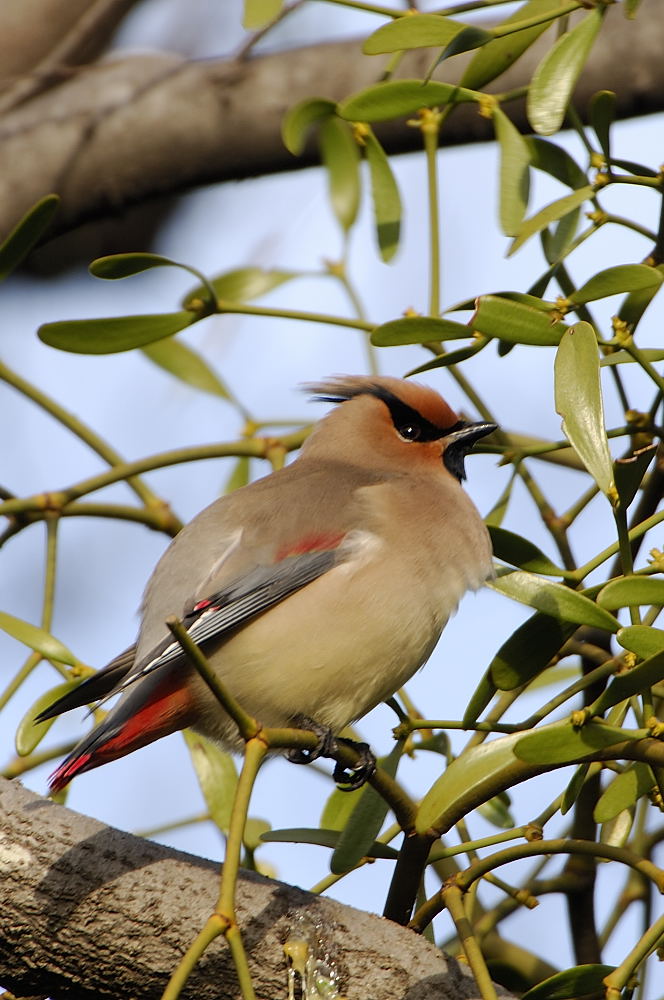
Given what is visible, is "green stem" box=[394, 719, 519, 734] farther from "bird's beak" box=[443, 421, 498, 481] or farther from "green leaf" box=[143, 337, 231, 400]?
"green leaf" box=[143, 337, 231, 400]

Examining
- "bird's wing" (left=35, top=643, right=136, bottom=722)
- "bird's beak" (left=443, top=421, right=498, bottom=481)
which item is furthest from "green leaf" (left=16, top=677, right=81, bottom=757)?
"bird's beak" (left=443, top=421, right=498, bottom=481)

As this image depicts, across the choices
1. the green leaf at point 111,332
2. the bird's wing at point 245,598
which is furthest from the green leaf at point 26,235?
the bird's wing at point 245,598

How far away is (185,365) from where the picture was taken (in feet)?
10.9

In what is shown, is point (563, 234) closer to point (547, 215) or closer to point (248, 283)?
point (547, 215)

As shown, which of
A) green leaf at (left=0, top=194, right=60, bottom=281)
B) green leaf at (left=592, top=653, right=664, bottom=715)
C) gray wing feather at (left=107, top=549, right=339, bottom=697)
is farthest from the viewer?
gray wing feather at (left=107, top=549, right=339, bottom=697)

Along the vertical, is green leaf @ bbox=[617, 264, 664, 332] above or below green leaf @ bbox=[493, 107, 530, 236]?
below

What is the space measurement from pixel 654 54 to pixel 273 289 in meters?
1.11

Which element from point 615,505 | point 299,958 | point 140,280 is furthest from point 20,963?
point 140,280

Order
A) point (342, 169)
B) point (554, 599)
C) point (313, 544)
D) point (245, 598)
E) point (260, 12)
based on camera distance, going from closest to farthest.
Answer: point (554, 599), point (260, 12), point (245, 598), point (313, 544), point (342, 169)

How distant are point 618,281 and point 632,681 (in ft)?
1.98

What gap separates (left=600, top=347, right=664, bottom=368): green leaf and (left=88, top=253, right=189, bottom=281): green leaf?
744 millimetres

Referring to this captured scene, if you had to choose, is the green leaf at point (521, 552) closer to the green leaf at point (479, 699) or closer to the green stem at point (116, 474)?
the green leaf at point (479, 699)

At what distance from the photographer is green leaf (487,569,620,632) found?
187cm

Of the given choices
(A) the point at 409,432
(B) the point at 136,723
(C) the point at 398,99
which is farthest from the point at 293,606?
(C) the point at 398,99
